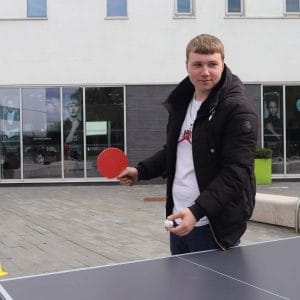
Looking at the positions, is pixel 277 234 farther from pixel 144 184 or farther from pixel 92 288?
pixel 144 184

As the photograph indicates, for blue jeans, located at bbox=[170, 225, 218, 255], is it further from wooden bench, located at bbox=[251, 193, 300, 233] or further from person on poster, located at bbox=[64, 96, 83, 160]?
person on poster, located at bbox=[64, 96, 83, 160]

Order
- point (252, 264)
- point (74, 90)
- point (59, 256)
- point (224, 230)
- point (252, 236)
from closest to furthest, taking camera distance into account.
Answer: point (252, 264)
point (224, 230)
point (59, 256)
point (252, 236)
point (74, 90)

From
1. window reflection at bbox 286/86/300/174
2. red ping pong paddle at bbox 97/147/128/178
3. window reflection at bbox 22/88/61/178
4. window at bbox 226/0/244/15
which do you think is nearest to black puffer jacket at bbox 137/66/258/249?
red ping pong paddle at bbox 97/147/128/178

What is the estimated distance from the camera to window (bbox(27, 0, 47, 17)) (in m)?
17.2

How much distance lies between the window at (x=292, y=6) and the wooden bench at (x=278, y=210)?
9608 millimetres

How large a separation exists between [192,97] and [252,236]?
5.96 m

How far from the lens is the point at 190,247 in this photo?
3.12 m

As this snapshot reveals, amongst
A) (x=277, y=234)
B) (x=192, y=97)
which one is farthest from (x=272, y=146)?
(x=192, y=97)

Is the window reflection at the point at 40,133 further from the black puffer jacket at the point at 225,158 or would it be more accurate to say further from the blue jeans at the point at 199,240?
the black puffer jacket at the point at 225,158

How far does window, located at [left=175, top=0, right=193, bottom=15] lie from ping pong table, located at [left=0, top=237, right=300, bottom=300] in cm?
1536

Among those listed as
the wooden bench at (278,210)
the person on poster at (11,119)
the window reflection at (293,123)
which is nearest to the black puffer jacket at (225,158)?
the wooden bench at (278,210)

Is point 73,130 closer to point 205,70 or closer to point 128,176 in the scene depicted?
point 128,176

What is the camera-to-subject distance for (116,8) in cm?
1745

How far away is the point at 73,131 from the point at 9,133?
6.43 ft
